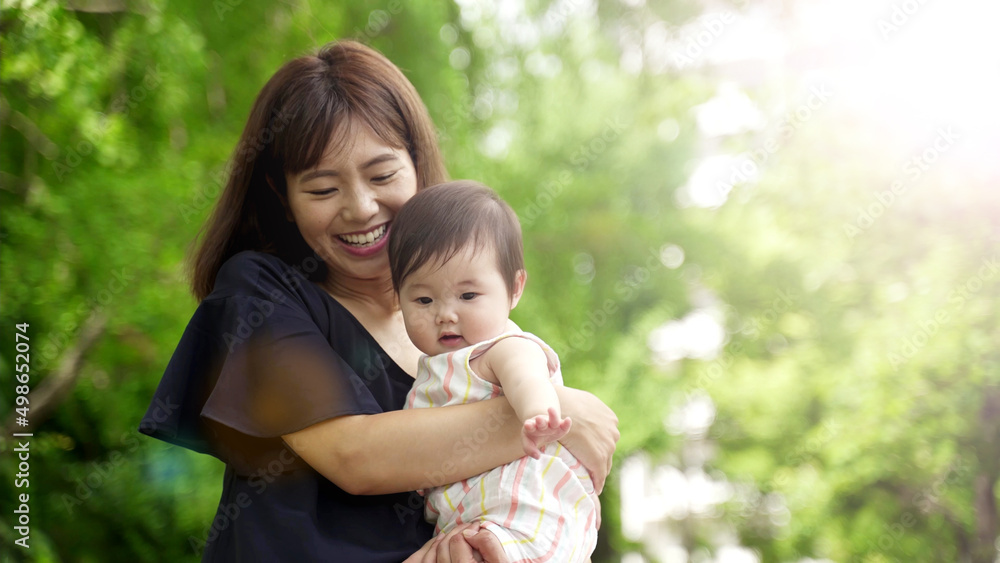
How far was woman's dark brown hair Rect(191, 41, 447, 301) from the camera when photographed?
1407 millimetres

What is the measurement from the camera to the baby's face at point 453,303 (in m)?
1.30

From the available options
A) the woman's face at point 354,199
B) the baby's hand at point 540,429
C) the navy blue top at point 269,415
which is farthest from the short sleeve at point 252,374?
the baby's hand at point 540,429

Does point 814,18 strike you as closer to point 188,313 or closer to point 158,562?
point 188,313

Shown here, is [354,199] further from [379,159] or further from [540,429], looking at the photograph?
[540,429]

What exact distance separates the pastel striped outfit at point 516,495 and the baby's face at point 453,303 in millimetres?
43

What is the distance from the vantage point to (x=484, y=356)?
1253 mm

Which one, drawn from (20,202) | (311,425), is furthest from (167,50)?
(311,425)

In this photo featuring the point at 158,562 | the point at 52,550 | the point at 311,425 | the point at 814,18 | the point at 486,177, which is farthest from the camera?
the point at 814,18

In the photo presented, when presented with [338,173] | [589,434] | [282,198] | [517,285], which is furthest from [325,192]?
[589,434]

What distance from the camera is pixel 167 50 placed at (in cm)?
368

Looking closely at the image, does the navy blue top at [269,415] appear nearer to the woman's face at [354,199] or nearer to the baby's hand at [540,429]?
the woman's face at [354,199]

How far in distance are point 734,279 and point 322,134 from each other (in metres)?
6.03

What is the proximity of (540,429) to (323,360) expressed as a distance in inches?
13.9

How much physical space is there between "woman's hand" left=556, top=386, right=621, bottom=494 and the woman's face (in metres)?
0.42
